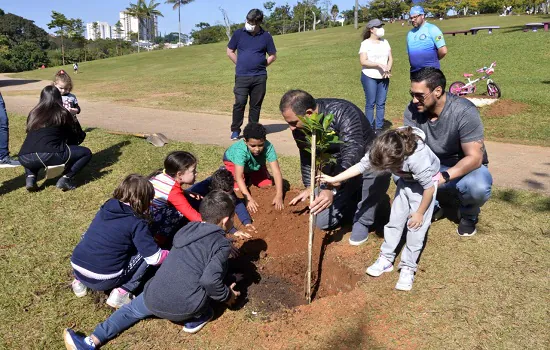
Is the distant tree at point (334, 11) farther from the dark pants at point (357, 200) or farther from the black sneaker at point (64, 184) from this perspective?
the dark pants at point (357, 200)

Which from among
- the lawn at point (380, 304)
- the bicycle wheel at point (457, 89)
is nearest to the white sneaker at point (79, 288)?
the lawn at point (380, 304)

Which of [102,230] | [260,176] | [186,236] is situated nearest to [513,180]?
[260,176]

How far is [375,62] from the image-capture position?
23.0 feet

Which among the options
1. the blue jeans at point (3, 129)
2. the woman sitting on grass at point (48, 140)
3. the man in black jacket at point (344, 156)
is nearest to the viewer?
the man in black jacket at point (344, 156)

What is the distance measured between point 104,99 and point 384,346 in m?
13.6

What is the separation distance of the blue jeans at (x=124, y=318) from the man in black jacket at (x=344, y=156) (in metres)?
1.45

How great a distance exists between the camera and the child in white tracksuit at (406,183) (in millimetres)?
3035

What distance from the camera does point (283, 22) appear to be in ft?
286

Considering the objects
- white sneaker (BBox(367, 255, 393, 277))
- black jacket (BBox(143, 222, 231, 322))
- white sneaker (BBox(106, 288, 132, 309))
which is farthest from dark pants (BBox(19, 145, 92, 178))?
white sneaker (BBox(367, 255, 393, 277))

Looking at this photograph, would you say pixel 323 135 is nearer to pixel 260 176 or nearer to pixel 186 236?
pixel 186 236

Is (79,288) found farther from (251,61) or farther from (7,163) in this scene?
(251,61)

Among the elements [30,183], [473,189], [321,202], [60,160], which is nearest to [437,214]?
[473,189]

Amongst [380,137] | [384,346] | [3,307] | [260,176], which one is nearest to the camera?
[384,346]

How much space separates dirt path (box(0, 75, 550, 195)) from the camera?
18.9ft
